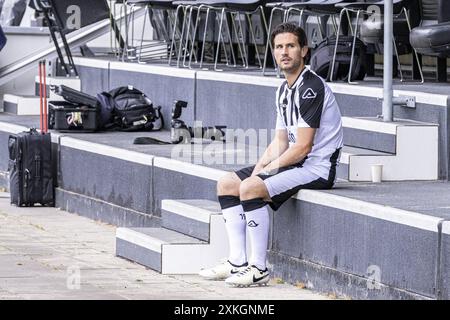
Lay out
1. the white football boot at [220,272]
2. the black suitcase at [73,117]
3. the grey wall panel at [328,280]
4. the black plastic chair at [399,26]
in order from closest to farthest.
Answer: the grey wall panel at [328,280] < the white football boot at [220,272] < the black plastic chair at [399,26] < the black suitcase at [73,117]

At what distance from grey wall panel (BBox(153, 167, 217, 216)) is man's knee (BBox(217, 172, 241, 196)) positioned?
105 centimetres

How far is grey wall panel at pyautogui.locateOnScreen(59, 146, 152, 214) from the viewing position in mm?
11422

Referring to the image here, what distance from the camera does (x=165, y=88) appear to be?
13.9m

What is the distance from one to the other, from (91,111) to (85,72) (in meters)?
2.38

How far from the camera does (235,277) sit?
888cm

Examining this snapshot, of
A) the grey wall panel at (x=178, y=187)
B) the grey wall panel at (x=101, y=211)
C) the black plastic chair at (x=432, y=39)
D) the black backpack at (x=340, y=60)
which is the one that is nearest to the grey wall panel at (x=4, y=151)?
the grey wall panel at (x=101, y=211)

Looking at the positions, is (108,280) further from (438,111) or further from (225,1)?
(225,1)

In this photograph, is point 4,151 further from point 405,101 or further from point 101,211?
point 405,101

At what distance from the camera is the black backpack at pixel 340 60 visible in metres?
11.8

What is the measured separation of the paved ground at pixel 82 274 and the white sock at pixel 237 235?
189 mm

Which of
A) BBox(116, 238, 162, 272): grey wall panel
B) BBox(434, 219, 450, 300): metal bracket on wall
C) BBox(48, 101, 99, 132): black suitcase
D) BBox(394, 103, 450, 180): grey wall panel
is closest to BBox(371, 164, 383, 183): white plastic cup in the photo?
BBox(394, 103, 450, 180): grey wall panel

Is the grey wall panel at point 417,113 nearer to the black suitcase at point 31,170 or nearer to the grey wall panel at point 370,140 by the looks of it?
the grey wall panel at point 370,140

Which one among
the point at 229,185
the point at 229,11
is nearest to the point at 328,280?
the point at 229,185
